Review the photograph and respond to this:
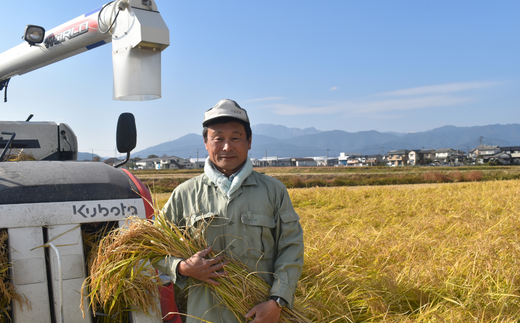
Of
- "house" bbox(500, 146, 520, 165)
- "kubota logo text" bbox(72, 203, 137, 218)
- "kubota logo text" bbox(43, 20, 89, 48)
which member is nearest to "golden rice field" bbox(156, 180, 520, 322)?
"kubota logo text" bbox(72, 203, 137, 218)

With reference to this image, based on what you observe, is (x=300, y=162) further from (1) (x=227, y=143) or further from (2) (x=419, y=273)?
(1) (x=227, y=143)

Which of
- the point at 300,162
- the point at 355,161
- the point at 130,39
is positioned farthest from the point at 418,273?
the point at 355,161

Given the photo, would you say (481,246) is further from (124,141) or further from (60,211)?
(60,211)

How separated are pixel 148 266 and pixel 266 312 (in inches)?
33.3

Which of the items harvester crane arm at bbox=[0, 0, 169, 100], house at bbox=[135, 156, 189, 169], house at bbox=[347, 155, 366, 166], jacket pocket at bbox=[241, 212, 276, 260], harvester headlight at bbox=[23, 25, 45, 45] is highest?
harvester headlight at bbox=[23, 25, 45, 45]

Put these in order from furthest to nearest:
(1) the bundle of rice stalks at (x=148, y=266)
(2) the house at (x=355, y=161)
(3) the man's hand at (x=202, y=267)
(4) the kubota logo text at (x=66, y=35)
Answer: (2) the house at (x=355, y=161)
(4) the kubota logo text at (x=66, y=35)
(1) the bundle of rice stalks at (x=148, y=266)
(3) the man's hand at (x=202, y=267)

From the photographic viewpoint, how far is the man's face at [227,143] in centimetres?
241

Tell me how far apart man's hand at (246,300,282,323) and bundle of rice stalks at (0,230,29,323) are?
1.48m

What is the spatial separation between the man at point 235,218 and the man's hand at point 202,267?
0.03 m

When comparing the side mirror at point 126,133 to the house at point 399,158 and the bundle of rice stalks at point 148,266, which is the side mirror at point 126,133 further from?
the house at point 399,158

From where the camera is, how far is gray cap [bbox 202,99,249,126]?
7.67ft

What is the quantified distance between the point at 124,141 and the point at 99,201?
0.73 meters

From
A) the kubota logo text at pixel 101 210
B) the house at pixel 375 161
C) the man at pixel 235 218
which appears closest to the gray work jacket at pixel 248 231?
the man at pixel 235 218

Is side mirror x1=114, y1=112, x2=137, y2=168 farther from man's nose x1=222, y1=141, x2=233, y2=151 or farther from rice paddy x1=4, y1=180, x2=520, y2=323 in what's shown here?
rice paddy x1=4, y1=180, x2=520, y2=323
